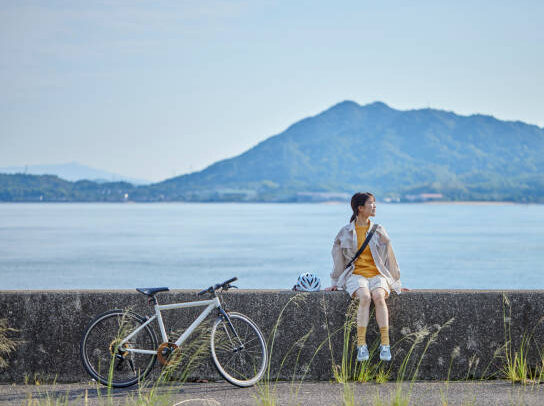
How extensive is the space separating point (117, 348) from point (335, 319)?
6.13 ft

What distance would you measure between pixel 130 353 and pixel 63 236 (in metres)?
79.3

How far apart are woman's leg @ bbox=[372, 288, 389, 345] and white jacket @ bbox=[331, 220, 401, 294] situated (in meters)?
0.22

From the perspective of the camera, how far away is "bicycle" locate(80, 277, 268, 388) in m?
5.75

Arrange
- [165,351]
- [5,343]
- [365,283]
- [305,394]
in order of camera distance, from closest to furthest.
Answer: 1. [305,394]
2. [165,351]
3. [365,283]
4. [5,343]

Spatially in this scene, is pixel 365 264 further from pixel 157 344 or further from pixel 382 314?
pixel 157 344

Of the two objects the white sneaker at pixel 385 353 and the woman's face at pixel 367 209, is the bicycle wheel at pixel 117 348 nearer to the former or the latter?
the white sneaker at pixel 385 353

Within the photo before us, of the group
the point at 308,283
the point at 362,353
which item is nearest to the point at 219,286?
the point at 308,283

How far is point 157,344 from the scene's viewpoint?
5828mm

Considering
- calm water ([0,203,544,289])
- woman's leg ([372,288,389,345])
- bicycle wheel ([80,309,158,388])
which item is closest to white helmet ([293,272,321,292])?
woman's leg ([372,288,389,345])

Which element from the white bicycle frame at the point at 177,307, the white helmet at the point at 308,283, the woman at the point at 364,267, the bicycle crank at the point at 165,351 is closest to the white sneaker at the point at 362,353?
the woman at the point at 364,267

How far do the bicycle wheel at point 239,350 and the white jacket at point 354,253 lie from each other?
0.87 m

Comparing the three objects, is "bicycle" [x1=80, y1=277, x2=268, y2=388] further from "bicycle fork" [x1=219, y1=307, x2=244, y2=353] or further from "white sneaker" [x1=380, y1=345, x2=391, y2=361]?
"white sneaker" [x1=380, y1=345, x2=391, y2=361]

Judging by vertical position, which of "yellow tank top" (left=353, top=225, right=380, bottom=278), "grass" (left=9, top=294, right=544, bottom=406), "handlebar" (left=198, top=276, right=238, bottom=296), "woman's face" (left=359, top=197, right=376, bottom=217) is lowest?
"grass" (left=9, top=294, right=544, bottom=406)

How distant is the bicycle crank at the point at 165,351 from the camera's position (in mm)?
5734
